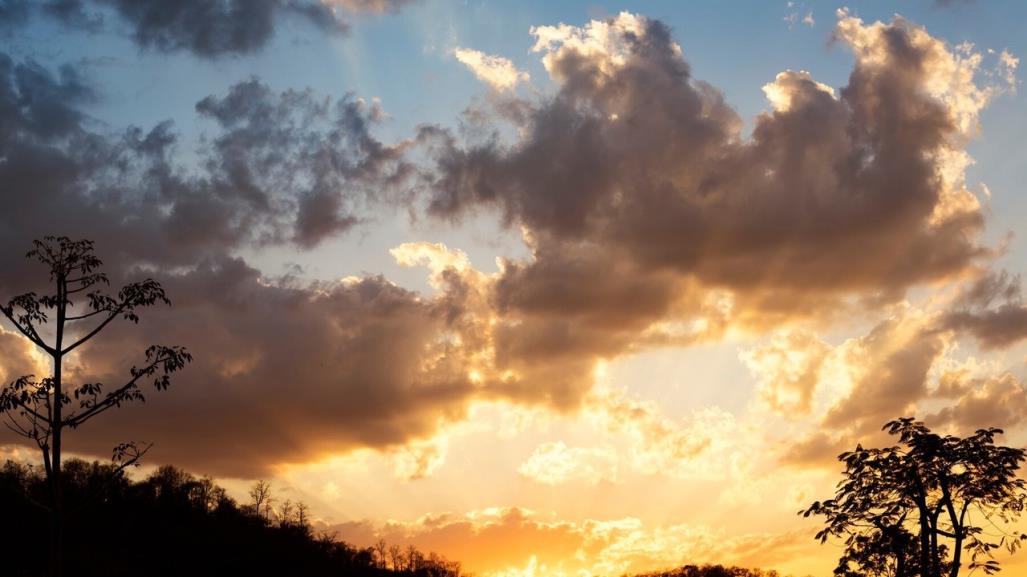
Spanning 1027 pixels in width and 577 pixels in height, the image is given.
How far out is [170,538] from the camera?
457 ft

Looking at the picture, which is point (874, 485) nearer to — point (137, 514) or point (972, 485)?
point (972, 485)

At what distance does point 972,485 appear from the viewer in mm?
24766

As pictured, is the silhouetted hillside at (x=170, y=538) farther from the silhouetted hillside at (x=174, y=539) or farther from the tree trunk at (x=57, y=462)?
the tree trunk at (x=57, y=462)

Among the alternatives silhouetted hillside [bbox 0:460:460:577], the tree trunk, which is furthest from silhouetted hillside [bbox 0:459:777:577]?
the tree trunk

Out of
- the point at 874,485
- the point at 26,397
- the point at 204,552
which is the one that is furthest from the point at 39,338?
the point at 204,552

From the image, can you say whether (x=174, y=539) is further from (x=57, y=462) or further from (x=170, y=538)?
(x=57, y=462)

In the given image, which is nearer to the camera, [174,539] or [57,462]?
[57,462]

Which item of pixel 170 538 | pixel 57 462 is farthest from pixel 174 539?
pixel 57 462

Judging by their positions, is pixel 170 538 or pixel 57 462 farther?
pixel 170 538

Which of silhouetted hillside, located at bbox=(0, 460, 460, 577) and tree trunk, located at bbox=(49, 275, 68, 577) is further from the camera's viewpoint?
silhouetted hillside, located at bbox=(0, 460, 460, 577)

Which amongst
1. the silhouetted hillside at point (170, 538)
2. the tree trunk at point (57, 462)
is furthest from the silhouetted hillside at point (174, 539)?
the tree trunk at point (57, 462)

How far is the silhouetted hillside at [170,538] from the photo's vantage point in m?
111

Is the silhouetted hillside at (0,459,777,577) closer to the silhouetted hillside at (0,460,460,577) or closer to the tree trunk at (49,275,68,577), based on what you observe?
the silhouetted hillside at (0,460,460,577)

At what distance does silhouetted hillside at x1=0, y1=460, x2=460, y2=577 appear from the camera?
363 feet
